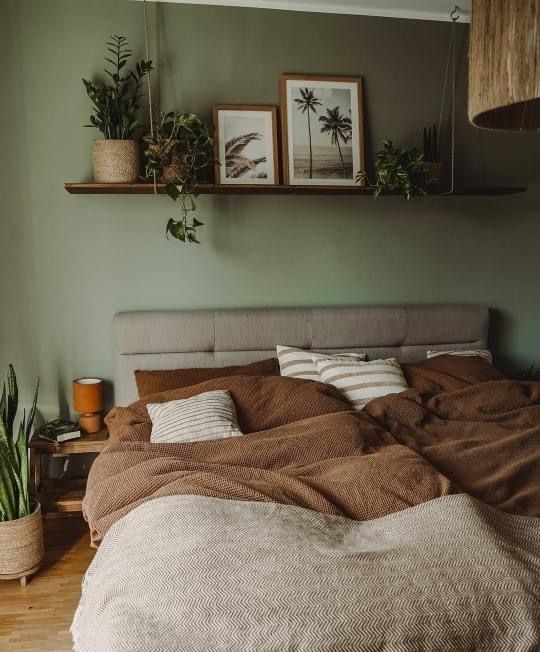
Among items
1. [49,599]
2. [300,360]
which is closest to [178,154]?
[300,360]

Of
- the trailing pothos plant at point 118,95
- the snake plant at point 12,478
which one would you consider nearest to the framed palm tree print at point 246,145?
the trailing pothos plant at point 118,95

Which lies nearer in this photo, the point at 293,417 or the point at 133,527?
the point at 133,527

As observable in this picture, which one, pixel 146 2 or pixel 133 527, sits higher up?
pixel 146 2

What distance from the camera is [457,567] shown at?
1533 millimetres

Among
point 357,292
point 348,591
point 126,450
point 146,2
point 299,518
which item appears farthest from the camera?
point 357,292

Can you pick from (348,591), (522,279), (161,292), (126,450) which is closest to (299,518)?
(348,591)

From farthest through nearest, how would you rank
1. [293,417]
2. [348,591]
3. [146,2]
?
[146,2], [293,417], [348,591]

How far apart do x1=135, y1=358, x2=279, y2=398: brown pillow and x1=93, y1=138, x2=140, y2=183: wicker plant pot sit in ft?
3.13

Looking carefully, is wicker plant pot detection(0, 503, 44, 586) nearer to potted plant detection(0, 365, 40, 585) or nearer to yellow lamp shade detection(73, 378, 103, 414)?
potted plant detection(0, 365, 40, 585)

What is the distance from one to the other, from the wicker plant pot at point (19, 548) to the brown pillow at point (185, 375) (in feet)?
2.50

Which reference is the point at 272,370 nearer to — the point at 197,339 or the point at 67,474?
the point at 197,339

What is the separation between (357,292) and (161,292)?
43.6 inches

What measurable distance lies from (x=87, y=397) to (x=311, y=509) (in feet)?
5.27

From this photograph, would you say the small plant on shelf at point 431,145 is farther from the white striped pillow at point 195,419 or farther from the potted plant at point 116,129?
the white striped pillow at point 195,419
